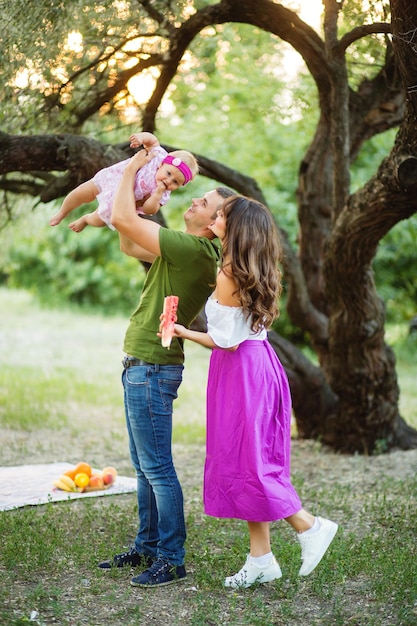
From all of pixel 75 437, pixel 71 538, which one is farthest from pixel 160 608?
pixel 75 437

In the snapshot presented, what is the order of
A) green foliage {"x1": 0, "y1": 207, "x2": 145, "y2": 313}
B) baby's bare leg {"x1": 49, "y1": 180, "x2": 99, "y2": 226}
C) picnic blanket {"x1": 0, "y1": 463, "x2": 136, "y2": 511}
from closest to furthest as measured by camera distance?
baby's bare leg {"x1": 49, "y1": 180, "x2": 99, "y2": 226}
picnic blanket {"x1": 0, "y1": 463, "x2": 136, "y2": 511}
green foliage {"x1": 0, "y1": 207, "x2": 145, "y2": 313}

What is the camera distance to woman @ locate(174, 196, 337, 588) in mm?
3281

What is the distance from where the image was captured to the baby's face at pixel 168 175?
3.27 m

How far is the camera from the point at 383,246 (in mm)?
13062

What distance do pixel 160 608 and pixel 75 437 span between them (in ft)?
Result: 13.9

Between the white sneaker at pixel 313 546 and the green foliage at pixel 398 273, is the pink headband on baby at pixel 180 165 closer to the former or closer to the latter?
the white sneaker at pixel 313 546

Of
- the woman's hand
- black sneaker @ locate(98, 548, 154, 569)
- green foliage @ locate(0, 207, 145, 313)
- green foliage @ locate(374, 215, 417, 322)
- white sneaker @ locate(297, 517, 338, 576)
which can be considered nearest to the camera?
the woman's hand

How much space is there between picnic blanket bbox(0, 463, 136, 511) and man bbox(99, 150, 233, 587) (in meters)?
1.41

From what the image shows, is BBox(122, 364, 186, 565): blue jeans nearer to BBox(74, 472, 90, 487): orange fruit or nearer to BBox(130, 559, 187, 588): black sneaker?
BBox(130, 559, 187, 588): black sneaker

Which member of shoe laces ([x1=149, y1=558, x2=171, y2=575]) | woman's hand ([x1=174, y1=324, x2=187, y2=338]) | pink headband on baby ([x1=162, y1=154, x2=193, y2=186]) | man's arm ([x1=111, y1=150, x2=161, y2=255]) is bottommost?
shoe laces ([x1=149, y1=558, x2=171, y2=575])

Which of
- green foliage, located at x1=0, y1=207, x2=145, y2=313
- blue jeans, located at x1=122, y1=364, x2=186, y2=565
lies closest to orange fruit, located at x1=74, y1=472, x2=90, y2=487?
blue jeans, located at x1=122, y1=364, x2=186, y2=565

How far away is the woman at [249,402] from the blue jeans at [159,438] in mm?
160

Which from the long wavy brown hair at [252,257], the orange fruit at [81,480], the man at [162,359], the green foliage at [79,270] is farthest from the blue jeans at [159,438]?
the green foliage at [79,270]

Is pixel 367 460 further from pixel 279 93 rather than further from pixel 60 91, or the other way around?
pixel 279 93
